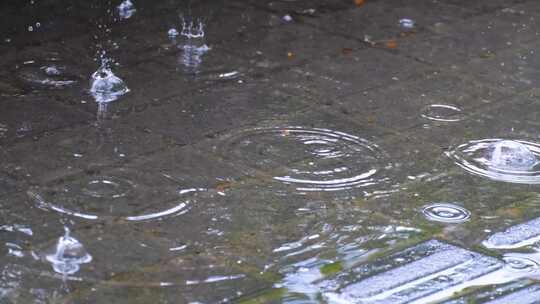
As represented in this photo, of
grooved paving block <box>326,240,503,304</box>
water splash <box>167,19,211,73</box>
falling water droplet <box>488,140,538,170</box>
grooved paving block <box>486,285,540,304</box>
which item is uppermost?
falling water droplet <box>488,140,538,170</box>

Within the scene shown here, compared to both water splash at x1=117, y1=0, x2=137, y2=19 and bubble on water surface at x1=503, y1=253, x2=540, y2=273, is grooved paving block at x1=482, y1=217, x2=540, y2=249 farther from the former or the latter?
water splash at x1=117, y1=0, x2=137, y2=19

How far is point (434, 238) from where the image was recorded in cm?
472

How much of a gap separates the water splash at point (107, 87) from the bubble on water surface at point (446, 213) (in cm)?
217

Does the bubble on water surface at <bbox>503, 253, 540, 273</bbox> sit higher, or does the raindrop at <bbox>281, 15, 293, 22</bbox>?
the bubble on water surface at <bbox>503, 253, 540, 273</bbox>

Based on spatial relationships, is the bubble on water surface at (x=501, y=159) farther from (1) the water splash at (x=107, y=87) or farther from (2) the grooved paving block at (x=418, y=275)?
(1) the water splash at (x=107, y=87)

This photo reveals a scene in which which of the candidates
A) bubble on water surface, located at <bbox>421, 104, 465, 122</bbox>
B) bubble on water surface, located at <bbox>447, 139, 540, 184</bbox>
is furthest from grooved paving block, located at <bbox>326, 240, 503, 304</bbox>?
bubble on water surface, located at <bbox>421, 104, 465, 122</bbox>

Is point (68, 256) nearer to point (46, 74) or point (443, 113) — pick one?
point (46, 74)

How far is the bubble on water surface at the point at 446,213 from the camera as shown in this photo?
491 centimetres

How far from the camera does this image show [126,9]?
7.92m

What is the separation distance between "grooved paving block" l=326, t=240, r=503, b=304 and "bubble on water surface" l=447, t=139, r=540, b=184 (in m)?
0.89

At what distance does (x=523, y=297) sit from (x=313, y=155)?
162cm

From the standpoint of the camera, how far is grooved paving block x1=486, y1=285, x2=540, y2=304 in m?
4.20

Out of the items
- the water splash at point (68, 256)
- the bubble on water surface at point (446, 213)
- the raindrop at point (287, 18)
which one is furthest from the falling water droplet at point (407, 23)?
the water splash at point (68, 256)

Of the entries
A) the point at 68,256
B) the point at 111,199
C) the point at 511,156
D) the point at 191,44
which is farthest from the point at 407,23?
the point at 68,256
